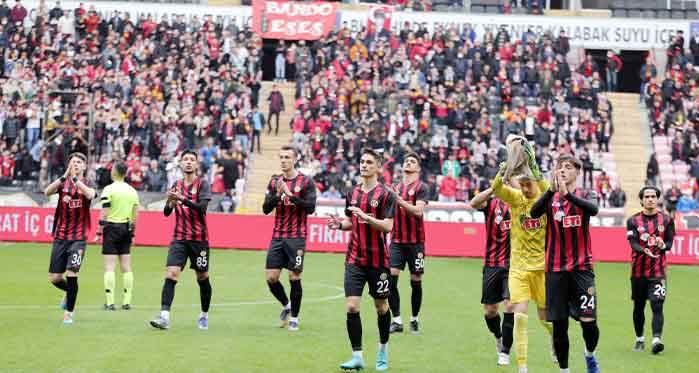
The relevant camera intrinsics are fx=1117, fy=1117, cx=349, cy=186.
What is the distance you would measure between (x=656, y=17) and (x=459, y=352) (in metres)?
36.9

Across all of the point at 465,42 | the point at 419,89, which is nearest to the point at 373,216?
the point at 419,89

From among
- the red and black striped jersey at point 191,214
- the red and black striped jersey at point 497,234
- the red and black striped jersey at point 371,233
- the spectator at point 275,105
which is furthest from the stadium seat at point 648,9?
the red and black striped jersey at point 371,233

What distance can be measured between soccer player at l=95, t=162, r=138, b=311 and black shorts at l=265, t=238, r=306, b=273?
2872mm

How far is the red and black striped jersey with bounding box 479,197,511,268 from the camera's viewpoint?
13.5 meters

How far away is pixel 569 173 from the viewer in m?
11.1

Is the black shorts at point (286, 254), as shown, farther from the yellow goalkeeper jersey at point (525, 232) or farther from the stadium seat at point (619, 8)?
the stadium seat at point (619, 8)

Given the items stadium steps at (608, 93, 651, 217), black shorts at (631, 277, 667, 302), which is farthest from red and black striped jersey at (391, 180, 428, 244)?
stadium steps at (608, 93, 651, 217)

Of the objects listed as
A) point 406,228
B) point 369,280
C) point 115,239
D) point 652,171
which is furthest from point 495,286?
point 652,171

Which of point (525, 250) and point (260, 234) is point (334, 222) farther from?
point (260, 234)

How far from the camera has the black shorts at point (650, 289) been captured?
48.0 feet

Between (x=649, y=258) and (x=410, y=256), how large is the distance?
11.0ft

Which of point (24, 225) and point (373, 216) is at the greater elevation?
point (373, 216)

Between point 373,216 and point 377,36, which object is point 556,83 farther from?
point 373,216

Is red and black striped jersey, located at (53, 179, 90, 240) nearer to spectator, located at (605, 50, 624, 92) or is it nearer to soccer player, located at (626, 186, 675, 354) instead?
soccer player, located at (626, 186, 675, 354)
